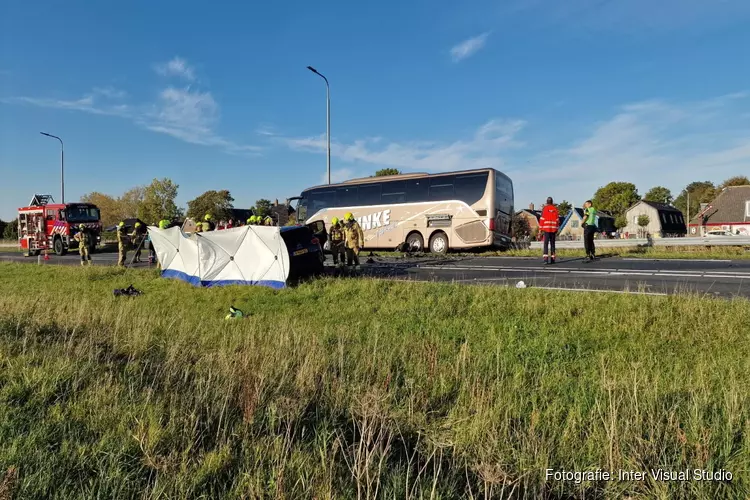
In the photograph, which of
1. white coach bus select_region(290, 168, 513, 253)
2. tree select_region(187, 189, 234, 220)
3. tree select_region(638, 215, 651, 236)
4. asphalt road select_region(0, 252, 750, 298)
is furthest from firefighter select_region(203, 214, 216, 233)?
tree select_region(638, 215, 651, 236)

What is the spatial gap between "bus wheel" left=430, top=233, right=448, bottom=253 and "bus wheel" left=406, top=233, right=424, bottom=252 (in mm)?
533

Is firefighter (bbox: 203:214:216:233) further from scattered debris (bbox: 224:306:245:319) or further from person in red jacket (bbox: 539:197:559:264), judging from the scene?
person in red jacket (bbox: 539:197:559:264)

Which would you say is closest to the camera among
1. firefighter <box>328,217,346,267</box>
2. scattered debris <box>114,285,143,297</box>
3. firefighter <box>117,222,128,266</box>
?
scattered debris <box>114,285,143,297</box>

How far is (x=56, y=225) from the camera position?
94.8 feet

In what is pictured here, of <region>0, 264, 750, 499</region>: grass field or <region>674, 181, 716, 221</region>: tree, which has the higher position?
<region>674, 181, 716, 221</region>: tree

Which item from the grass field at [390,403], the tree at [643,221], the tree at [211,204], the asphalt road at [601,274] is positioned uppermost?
the tree at [211,204]

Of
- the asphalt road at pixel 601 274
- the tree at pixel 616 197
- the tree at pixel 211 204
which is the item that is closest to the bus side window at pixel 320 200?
the asphalt road at pixel 601 274

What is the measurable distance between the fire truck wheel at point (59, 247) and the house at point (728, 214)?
5946 centimetres

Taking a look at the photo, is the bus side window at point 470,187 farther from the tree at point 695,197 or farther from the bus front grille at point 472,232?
the tree at point 695,197

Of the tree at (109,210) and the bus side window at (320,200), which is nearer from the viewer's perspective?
the bus side window at (320,200)

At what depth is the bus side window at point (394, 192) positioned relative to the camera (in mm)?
20984

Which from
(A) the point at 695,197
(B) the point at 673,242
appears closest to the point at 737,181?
(A) the point at 695,197

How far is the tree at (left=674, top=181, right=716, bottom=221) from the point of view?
8231cm

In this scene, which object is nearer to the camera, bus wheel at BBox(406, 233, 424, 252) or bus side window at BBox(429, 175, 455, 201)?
bus side window at BBox(429, 175, 455, 201)
